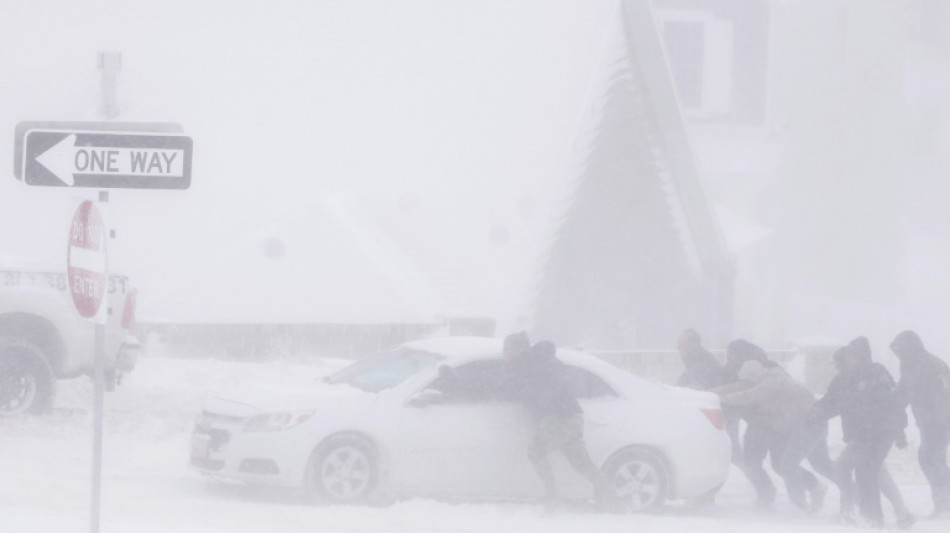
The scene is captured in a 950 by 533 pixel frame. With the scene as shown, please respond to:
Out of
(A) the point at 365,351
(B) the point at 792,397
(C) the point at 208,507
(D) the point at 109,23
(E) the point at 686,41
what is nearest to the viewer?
(C) the point at 208,507

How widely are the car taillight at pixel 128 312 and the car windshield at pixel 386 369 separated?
2675mm

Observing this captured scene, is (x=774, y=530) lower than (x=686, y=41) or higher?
lower

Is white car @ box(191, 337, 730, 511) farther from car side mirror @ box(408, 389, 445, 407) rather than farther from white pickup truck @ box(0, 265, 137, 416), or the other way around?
white pickup truck @ box(0, 265, 137, 416)

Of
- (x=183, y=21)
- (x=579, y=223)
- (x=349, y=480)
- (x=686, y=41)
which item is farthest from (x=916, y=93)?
(x=349, y=480)

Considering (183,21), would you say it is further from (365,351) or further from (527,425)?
(527,425)

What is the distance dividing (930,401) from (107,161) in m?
8.19

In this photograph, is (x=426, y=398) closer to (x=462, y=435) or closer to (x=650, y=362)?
(x=462, y=435)

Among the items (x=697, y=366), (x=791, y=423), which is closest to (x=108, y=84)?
(x=697, y=366)

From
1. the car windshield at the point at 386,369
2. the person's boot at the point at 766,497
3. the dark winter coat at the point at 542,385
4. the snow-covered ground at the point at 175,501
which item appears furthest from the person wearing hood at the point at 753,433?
the car windshield at the point at 386,369

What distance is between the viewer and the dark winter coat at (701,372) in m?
14.4

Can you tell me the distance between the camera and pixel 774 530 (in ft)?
39.4

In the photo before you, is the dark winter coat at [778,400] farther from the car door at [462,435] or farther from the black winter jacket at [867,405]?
the car door at [462,435]

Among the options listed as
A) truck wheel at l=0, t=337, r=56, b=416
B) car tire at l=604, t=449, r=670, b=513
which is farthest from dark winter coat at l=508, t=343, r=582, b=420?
truck wheel at l=0, t=337, r=56, b=416

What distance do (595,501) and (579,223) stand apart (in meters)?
12.5
